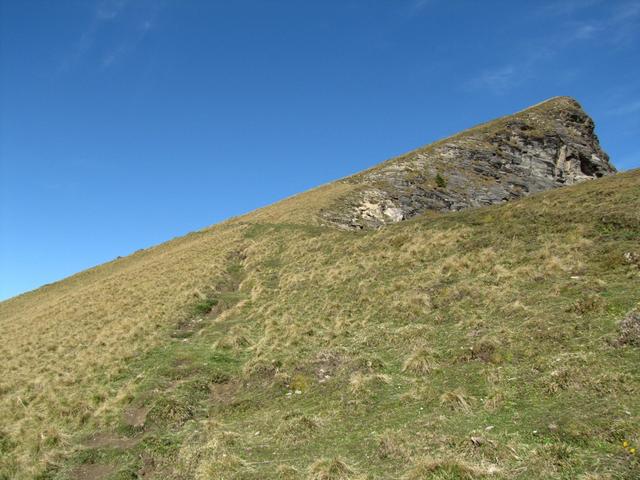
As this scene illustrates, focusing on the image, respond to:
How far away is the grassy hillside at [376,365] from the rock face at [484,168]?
2189 centimetres

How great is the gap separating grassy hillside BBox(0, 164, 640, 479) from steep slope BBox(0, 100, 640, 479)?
7cm

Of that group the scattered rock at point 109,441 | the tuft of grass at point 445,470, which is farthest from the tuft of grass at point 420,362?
the scattered rock at point 109,441

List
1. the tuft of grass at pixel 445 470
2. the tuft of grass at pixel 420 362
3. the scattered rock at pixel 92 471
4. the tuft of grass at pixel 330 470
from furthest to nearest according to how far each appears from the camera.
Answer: the tuft of grass at pixel 420 362
the scattered rock at pixel 92 471
the tuft of grass at pixel 330 470
the tuft of grass at pixel 445 470

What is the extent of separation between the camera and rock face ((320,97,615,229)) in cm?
5469

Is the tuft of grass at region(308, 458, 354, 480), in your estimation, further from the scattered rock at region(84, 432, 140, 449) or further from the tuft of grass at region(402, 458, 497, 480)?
the scattered rock at region(84, 432, 140, 449)

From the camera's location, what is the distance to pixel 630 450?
8.55 metres

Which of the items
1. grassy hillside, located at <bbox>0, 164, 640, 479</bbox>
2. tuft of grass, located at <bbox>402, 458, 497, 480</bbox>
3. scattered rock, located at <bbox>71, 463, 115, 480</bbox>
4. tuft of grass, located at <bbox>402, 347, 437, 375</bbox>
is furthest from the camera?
tuft of grass, located at <bbox>402, 347, 437, 375</bbox>

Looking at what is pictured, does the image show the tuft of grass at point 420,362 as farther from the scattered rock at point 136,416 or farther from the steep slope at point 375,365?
the scattered rock at point 136,416

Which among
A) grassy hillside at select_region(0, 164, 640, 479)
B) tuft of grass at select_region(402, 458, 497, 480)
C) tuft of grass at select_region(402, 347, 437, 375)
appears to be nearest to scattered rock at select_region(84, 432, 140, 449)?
grassy hillside at select_region(0, 164, 640, 479)

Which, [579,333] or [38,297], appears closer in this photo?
[579,333]

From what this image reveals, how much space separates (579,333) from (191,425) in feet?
41.1

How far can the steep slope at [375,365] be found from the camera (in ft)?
35.0

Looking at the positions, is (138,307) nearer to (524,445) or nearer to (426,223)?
(426,223)

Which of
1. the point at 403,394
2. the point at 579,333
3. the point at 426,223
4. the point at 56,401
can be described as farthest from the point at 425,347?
the point at 426,223
